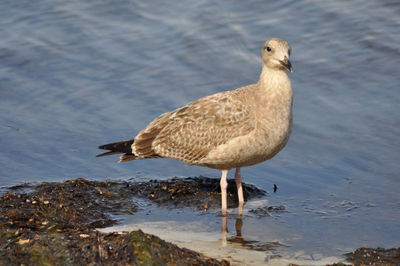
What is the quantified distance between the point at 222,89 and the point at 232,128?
2932 millimetres

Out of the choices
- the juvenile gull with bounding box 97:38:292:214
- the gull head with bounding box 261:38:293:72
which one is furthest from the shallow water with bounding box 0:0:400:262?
the gull head with bounding box 261:38:293:72

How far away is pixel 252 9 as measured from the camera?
539 inches

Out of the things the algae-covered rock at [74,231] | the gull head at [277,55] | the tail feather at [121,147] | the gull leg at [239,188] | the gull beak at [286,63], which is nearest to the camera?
the algae-covered rock at [74,231]

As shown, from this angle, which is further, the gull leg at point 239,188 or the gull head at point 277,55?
the gull leg at point 239,188

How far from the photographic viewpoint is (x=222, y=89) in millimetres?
11023

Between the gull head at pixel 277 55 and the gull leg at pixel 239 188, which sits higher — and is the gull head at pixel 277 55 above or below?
above

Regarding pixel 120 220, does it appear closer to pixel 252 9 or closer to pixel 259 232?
pixel 259 232

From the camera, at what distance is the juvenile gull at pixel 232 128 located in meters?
8.00

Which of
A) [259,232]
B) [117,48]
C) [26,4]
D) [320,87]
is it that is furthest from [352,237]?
[26,4]

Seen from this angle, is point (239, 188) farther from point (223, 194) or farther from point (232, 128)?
point (232, 128)

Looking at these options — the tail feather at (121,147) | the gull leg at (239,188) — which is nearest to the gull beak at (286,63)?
the gull leg at (239,188)

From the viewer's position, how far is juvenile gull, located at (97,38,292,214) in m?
8.00

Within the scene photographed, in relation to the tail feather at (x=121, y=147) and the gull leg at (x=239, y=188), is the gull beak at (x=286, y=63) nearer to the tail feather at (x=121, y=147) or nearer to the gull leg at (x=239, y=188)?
the gull leg at (x=239, y=188)

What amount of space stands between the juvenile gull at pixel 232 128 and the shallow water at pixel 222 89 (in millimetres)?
507
